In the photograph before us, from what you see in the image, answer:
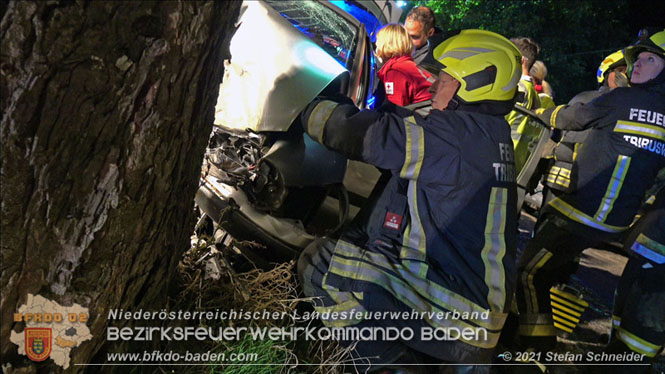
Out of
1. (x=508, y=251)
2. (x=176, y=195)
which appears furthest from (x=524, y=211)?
(x=176, y=195)

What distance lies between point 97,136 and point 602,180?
2.93m

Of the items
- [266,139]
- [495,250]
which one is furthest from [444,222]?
[266,139]

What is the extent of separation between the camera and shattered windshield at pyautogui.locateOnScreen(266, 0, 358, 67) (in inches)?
140

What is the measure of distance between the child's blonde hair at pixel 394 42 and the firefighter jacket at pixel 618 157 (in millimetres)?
1245

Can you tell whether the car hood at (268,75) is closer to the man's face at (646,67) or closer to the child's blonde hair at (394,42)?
the child's blonde hair at (394,42)

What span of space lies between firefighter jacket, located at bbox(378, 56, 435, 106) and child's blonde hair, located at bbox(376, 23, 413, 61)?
96 mm

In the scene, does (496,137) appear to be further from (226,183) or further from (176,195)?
(226,183)

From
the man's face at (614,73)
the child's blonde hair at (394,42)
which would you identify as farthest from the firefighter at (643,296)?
the child's blonde hair at (394,42)

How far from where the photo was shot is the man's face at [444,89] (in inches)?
84.7

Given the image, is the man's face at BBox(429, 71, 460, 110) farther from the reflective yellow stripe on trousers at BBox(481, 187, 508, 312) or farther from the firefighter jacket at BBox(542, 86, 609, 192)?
the firefighter jacket at BBox(542, 86, 609, 192)

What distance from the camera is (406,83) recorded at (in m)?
3.35

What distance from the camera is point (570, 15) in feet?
39.7

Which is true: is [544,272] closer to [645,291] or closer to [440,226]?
[645,291]

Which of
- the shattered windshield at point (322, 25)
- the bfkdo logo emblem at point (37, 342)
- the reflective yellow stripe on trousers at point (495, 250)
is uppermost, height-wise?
the shattered windshield at point (322, 25)
